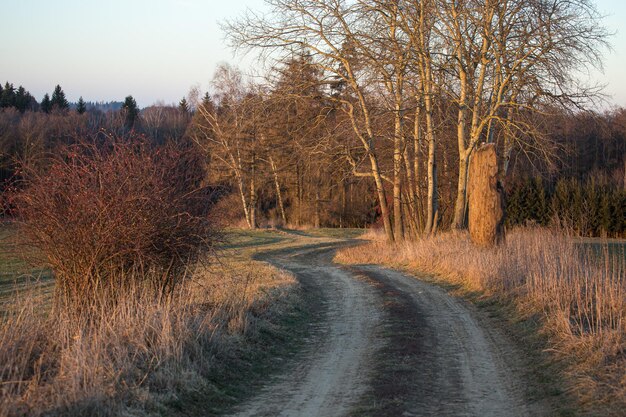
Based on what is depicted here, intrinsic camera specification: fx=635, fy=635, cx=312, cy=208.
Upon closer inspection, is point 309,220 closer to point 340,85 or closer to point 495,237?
point 340,85

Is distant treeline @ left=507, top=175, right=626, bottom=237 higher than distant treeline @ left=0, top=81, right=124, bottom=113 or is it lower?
lower

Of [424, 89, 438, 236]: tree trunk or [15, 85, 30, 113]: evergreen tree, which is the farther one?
[15, 85, 30, 113]: evergreen tree

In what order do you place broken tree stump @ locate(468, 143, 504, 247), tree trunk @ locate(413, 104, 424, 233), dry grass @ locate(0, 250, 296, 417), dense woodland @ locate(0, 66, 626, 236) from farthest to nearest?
tree trunk @ locate(413, 104, 424, 233)
dense woodland @ locate(0, 66, 626, 236)
broken tree stump @ locate(468, 143, 504, 247)
dry grass @ locate(0, 250, 296, 417)

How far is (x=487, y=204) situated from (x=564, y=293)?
8.69 meters

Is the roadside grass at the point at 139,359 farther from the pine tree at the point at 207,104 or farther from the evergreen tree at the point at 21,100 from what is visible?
the evergreen tree at the point at 21,100

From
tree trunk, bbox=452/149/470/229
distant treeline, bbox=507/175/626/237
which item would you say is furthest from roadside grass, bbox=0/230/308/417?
distant treeline, bbox=507/175/626/237

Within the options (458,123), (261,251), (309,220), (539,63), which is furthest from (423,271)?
(309,220)

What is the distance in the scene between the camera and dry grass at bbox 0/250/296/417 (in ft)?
19.2

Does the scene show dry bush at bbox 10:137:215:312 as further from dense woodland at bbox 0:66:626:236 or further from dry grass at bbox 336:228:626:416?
dry grass at bbox 336:228:626:416

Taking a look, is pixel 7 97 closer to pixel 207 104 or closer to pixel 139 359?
pixel 207 104

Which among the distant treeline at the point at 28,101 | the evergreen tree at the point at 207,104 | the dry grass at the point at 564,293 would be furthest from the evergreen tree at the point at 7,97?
the dry grass at the point at 564,293

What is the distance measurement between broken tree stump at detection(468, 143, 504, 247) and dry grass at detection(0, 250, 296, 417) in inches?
450

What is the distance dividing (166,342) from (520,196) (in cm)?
4647

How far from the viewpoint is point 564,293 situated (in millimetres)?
11062
